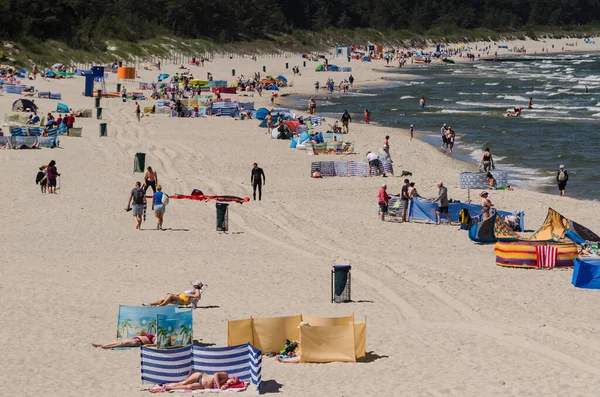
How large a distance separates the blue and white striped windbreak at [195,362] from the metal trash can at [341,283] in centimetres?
431

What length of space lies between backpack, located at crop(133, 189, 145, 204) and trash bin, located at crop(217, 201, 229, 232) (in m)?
1.63

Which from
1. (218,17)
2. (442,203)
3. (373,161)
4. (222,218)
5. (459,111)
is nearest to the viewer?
(222,218)

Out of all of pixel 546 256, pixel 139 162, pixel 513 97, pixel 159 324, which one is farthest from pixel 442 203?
pixel 513 97

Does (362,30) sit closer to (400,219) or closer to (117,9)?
(117,9)

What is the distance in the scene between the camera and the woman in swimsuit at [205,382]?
13.0 m

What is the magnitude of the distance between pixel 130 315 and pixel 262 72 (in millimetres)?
76616

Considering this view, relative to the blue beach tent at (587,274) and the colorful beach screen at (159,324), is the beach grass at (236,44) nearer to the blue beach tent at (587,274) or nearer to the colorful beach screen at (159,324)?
the blue beach tent at (587,274)

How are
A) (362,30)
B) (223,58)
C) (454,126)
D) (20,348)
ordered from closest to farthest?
(20,348), (454,126), (223,58), (362,30)

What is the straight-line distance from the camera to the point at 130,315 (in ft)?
48.8

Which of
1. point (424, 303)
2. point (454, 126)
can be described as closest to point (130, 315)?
point (424, 303)

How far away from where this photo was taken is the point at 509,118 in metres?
54.9

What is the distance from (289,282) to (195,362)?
561cm

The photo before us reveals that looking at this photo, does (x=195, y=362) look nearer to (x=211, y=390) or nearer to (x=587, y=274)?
→ (x=211, y=390)

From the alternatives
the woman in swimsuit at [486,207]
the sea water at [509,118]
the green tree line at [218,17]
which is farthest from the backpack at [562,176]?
the green tree line at [218,17]
